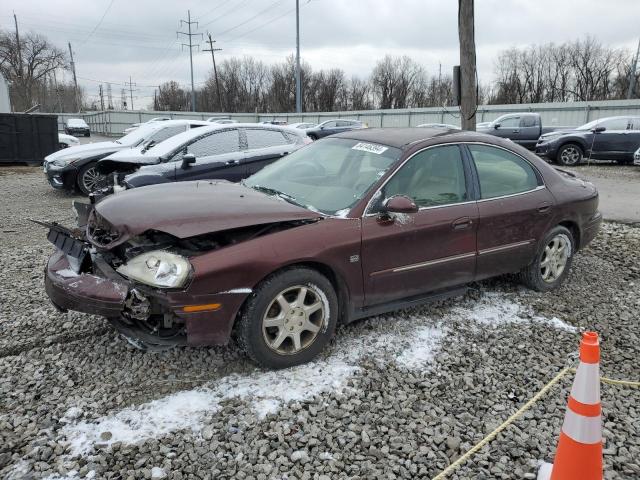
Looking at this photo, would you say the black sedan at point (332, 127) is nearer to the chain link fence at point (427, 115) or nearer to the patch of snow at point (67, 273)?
the chain link fence at point (427, 115)

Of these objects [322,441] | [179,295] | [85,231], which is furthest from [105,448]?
[85,231]

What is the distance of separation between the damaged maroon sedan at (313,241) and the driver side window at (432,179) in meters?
0.01

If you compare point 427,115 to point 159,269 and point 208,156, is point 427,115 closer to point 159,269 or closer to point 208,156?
point 208,156

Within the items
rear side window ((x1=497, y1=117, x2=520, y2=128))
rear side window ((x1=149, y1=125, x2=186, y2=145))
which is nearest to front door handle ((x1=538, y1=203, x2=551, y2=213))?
rear side window ((x1=149, y1=125, x2=186, y2=145))

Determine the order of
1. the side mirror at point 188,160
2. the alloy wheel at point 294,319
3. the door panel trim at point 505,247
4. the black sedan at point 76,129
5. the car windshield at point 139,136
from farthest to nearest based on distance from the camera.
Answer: the black sedan at point 76,129, the car windshield at point 139,136, the side mirror at point 188,160, the door panel trim at point 505,247, the alloy wheel at point 294,319

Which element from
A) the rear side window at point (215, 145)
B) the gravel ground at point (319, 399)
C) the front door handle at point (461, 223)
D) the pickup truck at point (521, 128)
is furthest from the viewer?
the pickup truck at point (521, 128)

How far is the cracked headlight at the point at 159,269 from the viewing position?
9.46ft

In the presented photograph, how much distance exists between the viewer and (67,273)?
3.30m

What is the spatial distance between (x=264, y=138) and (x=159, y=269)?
19.5 feet

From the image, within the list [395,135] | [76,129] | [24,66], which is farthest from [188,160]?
[24,66]

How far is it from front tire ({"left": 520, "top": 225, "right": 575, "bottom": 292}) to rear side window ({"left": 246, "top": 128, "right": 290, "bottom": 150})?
507cm

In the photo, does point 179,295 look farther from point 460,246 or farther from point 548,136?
point 548,136

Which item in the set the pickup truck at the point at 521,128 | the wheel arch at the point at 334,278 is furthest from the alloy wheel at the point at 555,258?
the pickup truck at the point at 521,128

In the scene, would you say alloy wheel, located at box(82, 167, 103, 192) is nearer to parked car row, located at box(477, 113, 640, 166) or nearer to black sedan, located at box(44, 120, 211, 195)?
black sedan, located at box(44, 120, 211, 195)
